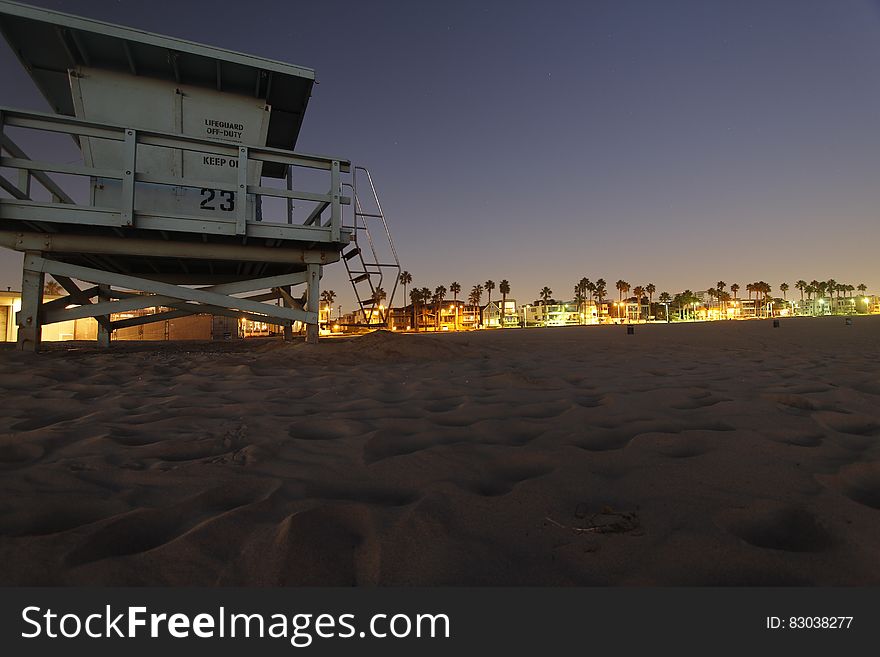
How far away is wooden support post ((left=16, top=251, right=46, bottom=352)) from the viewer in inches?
241

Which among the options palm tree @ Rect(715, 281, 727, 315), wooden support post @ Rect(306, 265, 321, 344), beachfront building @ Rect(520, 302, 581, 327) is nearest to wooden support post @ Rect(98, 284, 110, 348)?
wooden support post @ Rect(306, 265, 321, 344)

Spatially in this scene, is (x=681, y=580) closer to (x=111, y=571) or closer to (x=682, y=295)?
(x=111, y=571)

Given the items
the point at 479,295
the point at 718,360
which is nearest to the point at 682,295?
the point at 479,295

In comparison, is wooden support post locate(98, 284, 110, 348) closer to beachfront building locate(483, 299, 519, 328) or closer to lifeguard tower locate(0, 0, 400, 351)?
lifeguard tower locate(0, 0, 400, 351)

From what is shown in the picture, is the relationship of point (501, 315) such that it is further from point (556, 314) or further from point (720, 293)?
point (720, 293)

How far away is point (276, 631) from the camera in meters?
0.97

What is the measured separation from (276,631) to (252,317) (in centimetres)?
822

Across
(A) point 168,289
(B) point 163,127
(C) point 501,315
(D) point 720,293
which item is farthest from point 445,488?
(D) point 720,293

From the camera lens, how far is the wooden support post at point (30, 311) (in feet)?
20.1

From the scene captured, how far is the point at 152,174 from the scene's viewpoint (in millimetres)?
7410

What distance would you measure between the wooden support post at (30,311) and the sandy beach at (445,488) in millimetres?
3711

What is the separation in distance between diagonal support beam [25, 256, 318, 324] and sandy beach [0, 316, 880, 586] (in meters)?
3.51

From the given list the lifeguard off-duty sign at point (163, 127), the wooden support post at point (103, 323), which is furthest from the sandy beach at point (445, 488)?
the wooden support post at point (103, 323)

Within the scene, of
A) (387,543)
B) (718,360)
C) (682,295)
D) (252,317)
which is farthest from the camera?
(682,295)
